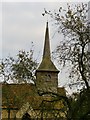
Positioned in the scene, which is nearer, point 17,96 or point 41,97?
point 41,97

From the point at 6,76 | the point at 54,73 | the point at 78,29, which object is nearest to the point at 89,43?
the point at 78,29

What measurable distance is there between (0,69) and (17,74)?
12.3 feet

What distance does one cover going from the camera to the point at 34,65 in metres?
17.5

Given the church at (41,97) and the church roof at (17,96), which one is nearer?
the church at (41,97)

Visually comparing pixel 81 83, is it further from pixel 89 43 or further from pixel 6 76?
pixel 6 76

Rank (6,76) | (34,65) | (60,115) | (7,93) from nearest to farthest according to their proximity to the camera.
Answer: (60,115) → (34,65) → (6,76) → (7,93)

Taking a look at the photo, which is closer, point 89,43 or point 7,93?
point 89,43

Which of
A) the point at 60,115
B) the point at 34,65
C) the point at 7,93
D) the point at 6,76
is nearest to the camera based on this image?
the point at 60,115

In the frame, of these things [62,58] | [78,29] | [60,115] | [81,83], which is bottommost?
[60,115]

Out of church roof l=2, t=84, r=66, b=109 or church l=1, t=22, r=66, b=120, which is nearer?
church l=1, t=22, r=66, b=120

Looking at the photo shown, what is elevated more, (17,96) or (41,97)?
(41,97)

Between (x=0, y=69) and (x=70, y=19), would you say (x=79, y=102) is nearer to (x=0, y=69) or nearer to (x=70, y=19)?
(x=70, y=19)

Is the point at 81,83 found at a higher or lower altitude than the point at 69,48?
lower

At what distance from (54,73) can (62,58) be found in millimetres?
35982
